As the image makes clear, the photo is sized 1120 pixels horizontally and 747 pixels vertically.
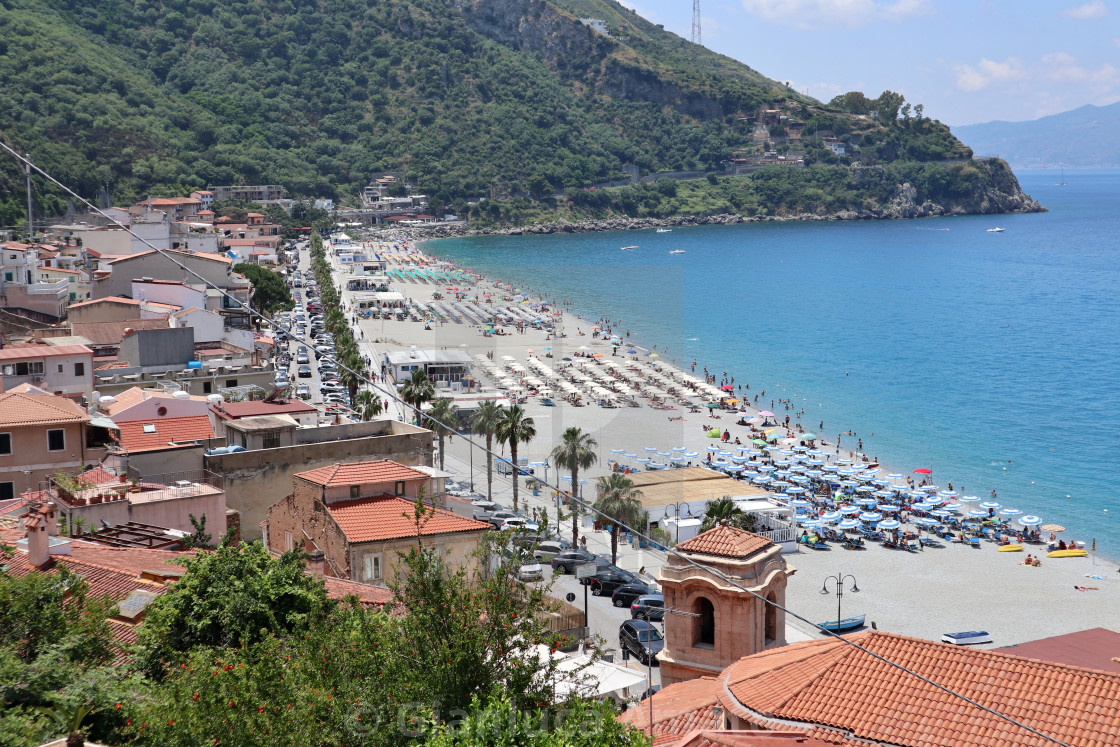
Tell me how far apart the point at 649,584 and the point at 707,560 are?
12.0 m

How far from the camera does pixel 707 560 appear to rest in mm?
12016

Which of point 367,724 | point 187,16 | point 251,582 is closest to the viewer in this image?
point 367,724

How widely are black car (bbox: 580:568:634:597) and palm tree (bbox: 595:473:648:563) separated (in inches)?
101

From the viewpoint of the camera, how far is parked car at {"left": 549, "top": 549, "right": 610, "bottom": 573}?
24.2m

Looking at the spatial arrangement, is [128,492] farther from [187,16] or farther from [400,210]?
[187,16]

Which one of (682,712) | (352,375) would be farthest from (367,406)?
(682,712)

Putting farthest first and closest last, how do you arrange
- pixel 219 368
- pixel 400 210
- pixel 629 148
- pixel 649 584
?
pixel 629 148 → pixel 400 210 → pixel 219 368 → pixel 649 584

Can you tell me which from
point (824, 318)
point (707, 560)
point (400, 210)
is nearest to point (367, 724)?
point (707, 560)

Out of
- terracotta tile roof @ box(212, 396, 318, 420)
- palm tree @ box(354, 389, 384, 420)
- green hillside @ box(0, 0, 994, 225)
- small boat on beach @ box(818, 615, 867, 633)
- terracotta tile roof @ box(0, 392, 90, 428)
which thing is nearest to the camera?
terracotta tile roof @ box(0, 392, 90, 428)

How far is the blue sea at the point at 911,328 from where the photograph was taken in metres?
44.7

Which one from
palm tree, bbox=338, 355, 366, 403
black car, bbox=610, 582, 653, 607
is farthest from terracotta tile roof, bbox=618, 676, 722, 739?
palm tree, bbox=338, 355, 366, 403

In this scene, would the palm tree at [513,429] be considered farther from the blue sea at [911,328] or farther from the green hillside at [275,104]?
the green hillside at [275,104]

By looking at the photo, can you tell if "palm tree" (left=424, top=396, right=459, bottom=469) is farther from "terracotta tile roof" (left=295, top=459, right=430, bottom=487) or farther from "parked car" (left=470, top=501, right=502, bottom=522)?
"terracotta tile roof" (left=295, top=459, right=430, bottom=487)

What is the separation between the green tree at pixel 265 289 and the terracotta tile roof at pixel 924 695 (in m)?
45.5
